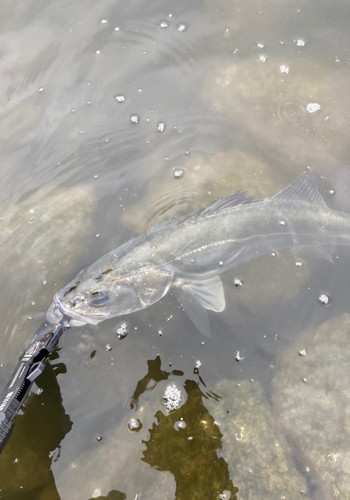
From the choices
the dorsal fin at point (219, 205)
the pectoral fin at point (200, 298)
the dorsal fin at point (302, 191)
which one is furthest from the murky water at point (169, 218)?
the dorsal fin at point (219, 205)

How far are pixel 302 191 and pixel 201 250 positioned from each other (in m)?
1.55

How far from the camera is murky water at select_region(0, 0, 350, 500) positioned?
13.6ft

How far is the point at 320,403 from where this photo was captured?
450cm

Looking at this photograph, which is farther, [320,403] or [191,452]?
[320,403]

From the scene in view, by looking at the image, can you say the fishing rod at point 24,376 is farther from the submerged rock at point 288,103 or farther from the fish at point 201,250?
the submerged rock at point 288,103

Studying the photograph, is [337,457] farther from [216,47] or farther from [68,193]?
[216,47]

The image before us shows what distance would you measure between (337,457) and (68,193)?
4596 millimetres

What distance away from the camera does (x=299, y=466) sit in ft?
13.7

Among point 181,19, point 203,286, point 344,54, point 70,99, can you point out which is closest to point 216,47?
point 181,19

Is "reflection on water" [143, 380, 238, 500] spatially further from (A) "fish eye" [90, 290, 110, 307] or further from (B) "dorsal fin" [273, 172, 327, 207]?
(B) "dorsal fin" [273, 172, 327, 207]

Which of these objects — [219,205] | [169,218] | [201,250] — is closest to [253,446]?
[201,250]

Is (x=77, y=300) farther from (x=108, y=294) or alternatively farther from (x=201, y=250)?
(x=201, y=250)

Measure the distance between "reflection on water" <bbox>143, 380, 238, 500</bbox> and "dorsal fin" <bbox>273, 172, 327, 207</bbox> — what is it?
8.81 feet

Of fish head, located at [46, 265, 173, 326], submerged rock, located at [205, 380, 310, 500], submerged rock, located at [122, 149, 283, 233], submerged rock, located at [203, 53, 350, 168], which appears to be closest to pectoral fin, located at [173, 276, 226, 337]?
fish head, located at [46, 265, 173, 326]
